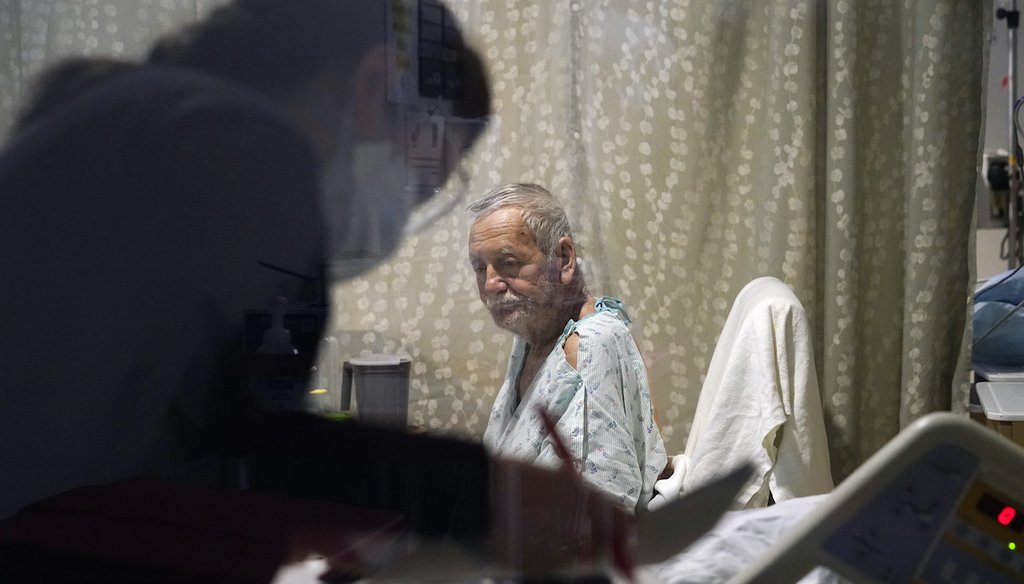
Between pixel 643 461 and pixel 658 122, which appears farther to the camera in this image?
pixel 658 122

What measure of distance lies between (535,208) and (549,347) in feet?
→ 0.39

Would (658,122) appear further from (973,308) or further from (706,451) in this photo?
(973,308)

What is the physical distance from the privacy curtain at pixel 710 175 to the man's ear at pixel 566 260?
31 mm

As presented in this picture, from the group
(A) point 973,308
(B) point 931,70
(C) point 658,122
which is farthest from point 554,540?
(A) point 973,308

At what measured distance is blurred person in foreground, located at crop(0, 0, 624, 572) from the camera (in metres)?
0.49

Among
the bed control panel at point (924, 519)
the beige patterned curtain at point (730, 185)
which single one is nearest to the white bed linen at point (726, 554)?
the bed control panel at point (924, 519)

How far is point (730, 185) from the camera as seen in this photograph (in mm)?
1101

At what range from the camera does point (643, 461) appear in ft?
2.40

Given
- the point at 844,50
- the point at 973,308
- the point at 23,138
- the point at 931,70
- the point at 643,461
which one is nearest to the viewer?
the point at 23,138

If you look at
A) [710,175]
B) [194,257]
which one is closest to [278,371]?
[194,257]

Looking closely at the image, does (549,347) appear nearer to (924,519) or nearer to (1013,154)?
(924,519)

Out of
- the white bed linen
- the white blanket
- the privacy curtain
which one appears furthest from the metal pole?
the white bed linen

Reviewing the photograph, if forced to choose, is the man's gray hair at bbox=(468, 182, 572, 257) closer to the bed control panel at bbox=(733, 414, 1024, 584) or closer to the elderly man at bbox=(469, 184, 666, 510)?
the elderly man at bbox=(469, 184, 666, 510)

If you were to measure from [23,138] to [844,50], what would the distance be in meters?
1.02
